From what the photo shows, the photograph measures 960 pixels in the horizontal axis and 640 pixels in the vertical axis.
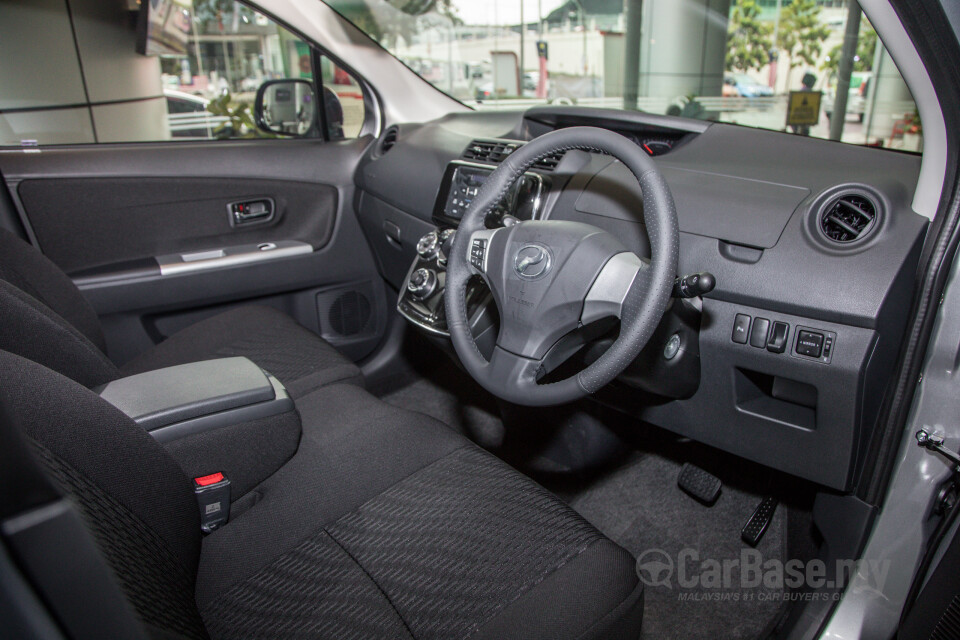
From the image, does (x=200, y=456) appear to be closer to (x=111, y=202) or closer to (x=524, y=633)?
(x=524, y=633)

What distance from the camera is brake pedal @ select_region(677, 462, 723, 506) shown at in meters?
1.74

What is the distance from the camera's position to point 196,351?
1578 mm

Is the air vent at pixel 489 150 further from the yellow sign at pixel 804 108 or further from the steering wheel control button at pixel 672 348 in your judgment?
the yellow sign at pixel 804 108

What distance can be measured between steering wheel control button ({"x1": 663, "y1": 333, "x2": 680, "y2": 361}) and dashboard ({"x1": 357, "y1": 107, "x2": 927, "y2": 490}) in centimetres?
1

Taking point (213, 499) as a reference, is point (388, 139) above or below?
above

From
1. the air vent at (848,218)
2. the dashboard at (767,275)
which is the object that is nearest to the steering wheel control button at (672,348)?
the dashboard at (767,275)

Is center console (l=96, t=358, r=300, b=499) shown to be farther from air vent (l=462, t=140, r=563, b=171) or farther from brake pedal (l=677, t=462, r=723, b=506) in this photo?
brake pedal (l=677, t=462, r=723, b=506)

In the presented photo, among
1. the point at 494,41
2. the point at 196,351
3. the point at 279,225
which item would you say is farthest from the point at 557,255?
the point at 494,41

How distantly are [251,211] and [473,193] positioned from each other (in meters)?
0.85

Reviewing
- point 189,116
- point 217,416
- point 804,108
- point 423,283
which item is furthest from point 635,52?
point 217,416

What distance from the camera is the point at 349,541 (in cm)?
101

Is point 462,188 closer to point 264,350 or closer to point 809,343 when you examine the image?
point 264,350

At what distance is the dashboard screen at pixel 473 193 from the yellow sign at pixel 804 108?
0.86 meters

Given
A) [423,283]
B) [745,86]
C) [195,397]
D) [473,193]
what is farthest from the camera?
[745,86]
